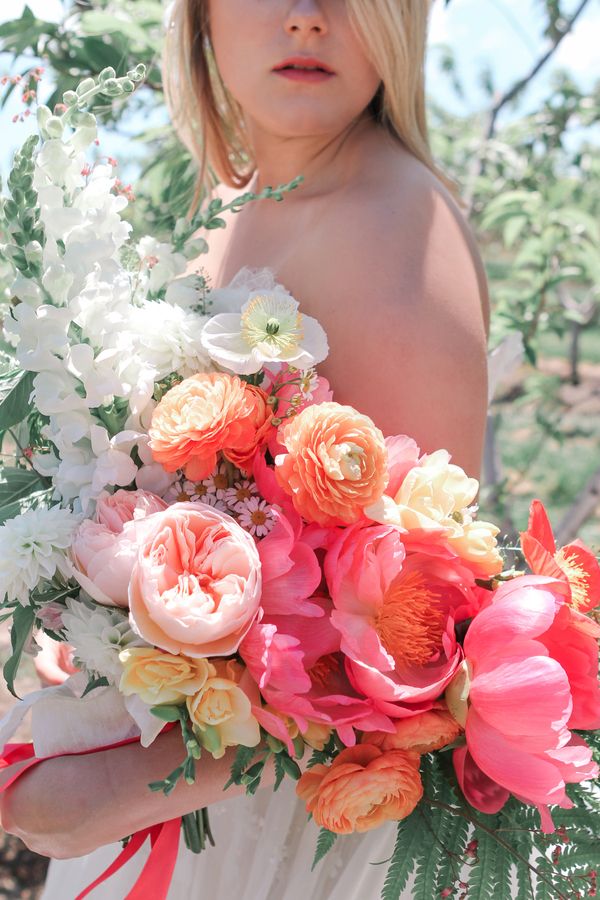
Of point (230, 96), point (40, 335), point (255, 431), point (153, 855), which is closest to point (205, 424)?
point (255, 431)

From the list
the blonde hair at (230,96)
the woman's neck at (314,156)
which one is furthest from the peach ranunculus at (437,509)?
the blonde hair at (230,96)

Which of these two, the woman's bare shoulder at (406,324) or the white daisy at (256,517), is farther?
the woman's bare shoulder at (406,324)

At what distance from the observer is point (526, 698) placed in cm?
106

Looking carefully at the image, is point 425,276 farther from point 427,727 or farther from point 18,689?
point 18,689

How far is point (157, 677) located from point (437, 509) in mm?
389

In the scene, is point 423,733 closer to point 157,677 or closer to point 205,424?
point 157,677

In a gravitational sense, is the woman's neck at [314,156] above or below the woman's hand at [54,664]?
above

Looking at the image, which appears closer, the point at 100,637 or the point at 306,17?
the point at 100,637

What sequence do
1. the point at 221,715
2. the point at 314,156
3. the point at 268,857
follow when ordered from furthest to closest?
the point at 314,156
the point at 268,857
the point at 221,715

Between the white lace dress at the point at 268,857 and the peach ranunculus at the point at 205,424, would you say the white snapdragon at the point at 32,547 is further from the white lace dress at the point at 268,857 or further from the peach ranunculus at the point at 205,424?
the white lace dress at the point at 268,857

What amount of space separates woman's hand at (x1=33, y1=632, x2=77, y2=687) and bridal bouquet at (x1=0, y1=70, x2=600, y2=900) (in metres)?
0.54

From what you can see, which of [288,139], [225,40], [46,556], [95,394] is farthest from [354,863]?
[225,40]

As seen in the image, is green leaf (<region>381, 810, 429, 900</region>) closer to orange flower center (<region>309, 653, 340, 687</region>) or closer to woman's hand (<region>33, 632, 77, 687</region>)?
orange flower center (<region>309, 653, 340, 687</region>)

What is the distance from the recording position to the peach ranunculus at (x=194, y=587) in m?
1.03
